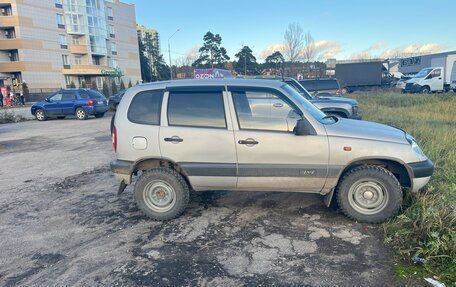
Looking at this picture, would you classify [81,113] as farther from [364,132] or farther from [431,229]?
[431,229]

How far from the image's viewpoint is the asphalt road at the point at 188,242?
3088 millimetres

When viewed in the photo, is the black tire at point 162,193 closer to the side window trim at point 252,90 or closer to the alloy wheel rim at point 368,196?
the side window trim at point 252,90

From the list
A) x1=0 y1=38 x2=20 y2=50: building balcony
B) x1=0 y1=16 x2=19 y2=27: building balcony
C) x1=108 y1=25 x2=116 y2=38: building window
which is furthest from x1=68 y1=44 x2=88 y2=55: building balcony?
x1=108 y1=25 x2=116 y2=38: building window

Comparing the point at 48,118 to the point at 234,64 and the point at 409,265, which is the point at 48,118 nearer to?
the point at 409,265

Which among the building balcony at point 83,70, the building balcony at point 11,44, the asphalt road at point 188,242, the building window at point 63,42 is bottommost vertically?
the asphalt road at point 188,242

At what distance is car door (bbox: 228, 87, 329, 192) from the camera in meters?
3.99

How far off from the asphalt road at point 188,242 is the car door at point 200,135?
70 cm

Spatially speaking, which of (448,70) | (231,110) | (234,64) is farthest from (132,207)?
(234,64)

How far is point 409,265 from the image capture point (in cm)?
312

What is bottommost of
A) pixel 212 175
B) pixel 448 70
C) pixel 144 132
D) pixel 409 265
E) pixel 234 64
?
pixel 409 265

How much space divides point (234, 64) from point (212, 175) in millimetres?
67219

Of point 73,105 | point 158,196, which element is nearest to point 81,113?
point 73,105

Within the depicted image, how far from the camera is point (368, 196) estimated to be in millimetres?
4027

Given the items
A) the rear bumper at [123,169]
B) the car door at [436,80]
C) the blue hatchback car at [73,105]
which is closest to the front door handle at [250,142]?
the rear bumper at [123,169]
